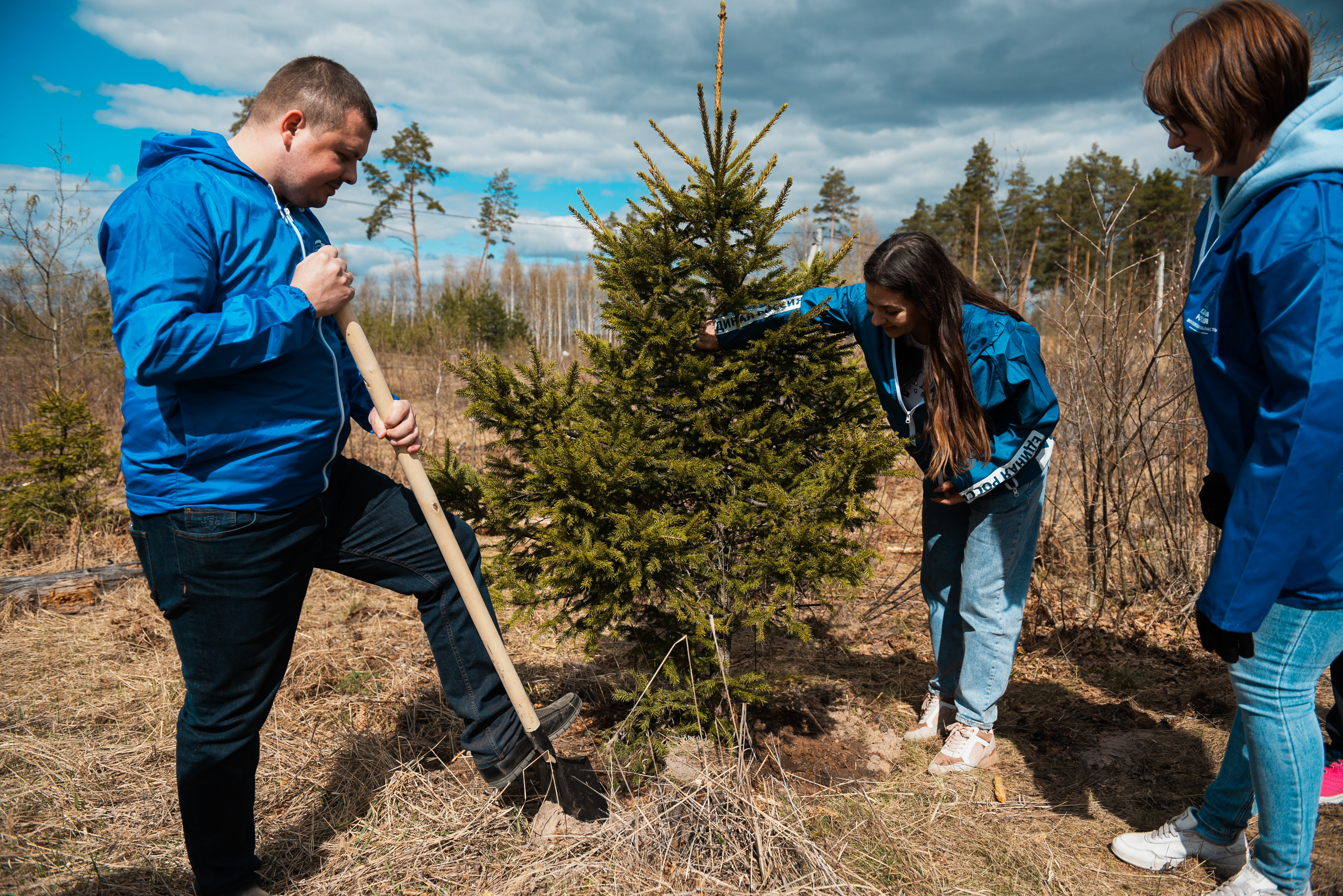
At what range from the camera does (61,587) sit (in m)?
5.13

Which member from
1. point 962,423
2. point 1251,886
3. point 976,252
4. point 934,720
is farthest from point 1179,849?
point 976,252

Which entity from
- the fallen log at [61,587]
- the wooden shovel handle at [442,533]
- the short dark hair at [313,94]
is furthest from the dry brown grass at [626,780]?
the short dark hair at [313,94]

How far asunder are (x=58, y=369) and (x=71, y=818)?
647 cm

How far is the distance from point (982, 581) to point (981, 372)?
3.09 feet

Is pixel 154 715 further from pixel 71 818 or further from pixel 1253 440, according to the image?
pixel 1253 440

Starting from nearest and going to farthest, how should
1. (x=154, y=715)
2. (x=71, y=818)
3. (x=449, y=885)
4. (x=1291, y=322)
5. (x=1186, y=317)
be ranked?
(x=1291, y=322) < (x=1186, y=317) < (x=449, y=885) < (x=71, y=818) < (x=154, y=715)

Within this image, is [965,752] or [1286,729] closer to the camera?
[1286,729]

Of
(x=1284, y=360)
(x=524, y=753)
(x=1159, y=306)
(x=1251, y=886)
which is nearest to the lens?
(x=1284, y=360)

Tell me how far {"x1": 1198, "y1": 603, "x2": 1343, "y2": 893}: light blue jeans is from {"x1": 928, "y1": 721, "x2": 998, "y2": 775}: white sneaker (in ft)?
3.72

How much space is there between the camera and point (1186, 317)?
2.05m

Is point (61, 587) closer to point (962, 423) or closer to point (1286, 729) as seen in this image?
point (962, 423)

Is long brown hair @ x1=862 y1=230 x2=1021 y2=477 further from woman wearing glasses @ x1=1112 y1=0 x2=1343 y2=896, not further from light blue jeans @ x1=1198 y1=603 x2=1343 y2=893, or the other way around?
light blue jeans @ x1=1198 y1=603 x2=1343 y2=893

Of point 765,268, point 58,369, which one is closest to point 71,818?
point 765,268

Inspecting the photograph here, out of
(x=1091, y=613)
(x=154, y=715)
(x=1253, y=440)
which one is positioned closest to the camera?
(x=1253, y=440)
